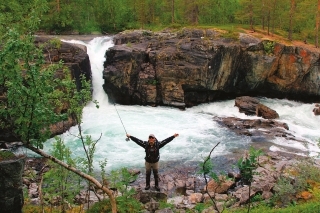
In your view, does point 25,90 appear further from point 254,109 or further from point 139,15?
point 139,15

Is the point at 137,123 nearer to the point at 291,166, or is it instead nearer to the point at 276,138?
the point at 276,138

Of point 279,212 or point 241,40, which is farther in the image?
point 241,40

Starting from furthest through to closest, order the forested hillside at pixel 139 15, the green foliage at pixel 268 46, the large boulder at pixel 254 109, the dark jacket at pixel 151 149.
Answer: the forested hillside at pixel 139 15 < the green foliage at pixel 268 46 < the large boulder at pixel 254 109 < the dark jacket at pixel 151 149

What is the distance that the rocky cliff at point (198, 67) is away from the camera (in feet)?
82.2

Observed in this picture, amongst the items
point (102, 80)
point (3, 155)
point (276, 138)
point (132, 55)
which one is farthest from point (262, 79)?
point (3, 155)

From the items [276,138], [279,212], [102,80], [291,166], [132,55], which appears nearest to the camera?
[279,212]

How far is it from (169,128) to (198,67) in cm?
610

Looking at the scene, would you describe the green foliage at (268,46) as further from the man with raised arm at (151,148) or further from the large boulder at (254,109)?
the man with raised arm at (151,148)

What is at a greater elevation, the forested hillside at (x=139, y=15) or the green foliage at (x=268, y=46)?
the forested hillside at (x=139, y=15)

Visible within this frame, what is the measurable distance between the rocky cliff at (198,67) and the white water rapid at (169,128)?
1069 mm

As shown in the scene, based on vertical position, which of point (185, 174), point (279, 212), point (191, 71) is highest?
point (191, 71)

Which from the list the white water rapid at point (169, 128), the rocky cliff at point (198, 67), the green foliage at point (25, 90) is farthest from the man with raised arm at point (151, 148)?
the rocky cliff at point (198, 67)

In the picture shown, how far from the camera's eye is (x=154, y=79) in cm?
2533

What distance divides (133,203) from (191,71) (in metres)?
17.5
